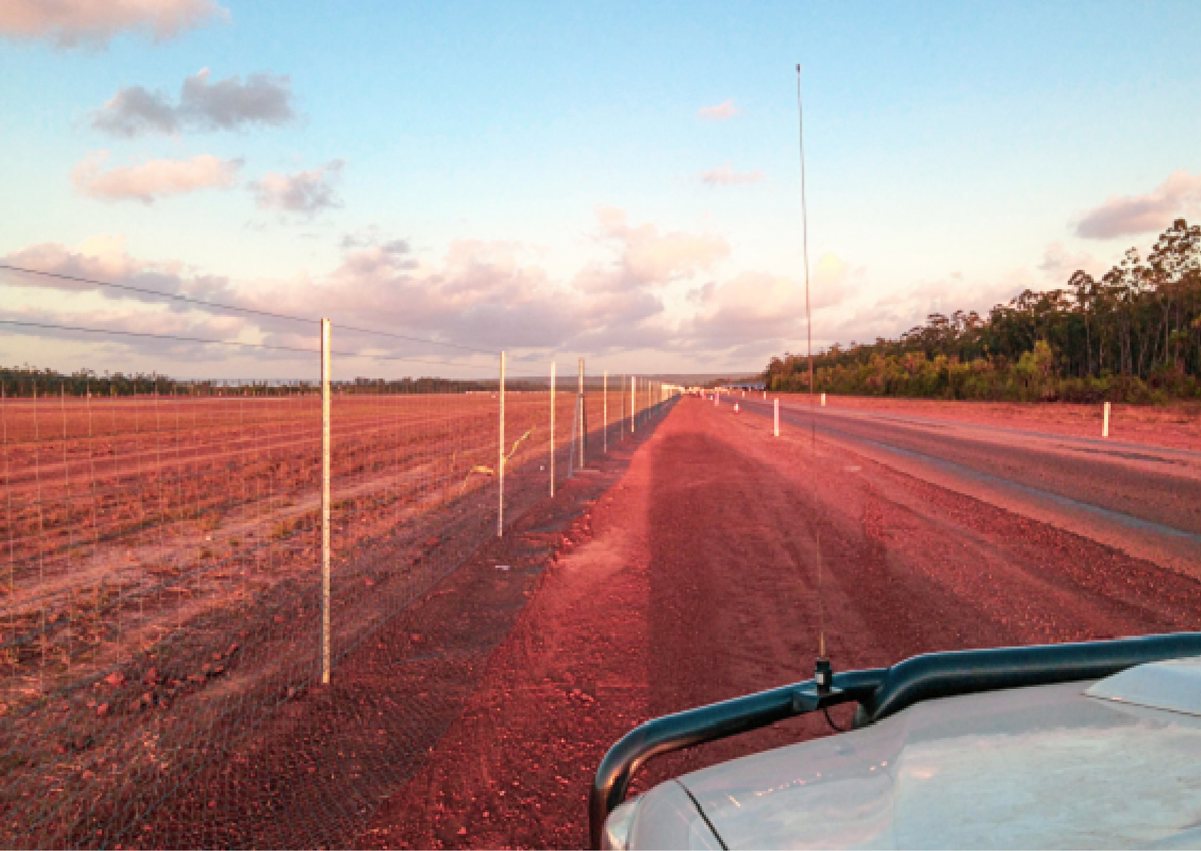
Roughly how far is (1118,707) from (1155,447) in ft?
79.1

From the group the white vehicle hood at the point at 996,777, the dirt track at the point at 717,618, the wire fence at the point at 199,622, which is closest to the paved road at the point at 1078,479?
the dirt track at the point at 717,618

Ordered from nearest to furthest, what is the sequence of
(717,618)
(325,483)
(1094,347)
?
1. (325,483)
2. (717,618)
3. (1094,347)

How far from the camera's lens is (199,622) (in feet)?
22.7

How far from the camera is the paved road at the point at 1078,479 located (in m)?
9.74

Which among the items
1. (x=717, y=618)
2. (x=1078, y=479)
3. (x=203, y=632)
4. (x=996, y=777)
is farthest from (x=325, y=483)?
(x=1078, y=479)

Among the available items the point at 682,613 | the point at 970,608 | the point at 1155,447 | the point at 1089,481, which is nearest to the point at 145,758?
the point at 682,613

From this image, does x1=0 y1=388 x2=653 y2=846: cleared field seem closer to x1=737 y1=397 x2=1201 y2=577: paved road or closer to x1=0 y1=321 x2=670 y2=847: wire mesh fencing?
x1=0 y1=321 x2=670 y2=847: wire mesh fencing

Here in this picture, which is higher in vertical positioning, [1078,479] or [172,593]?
[1078,479]

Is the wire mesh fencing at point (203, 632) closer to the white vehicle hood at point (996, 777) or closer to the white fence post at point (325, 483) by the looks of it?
the white fence post at point (325, 483)

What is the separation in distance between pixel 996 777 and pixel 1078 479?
15.9m

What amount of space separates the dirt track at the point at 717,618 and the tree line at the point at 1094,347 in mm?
32887

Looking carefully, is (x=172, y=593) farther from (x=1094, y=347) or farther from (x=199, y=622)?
(x=1094, y=347)

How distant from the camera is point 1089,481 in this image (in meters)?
14.4

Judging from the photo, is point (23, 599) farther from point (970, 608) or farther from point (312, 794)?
point (970, 608)
